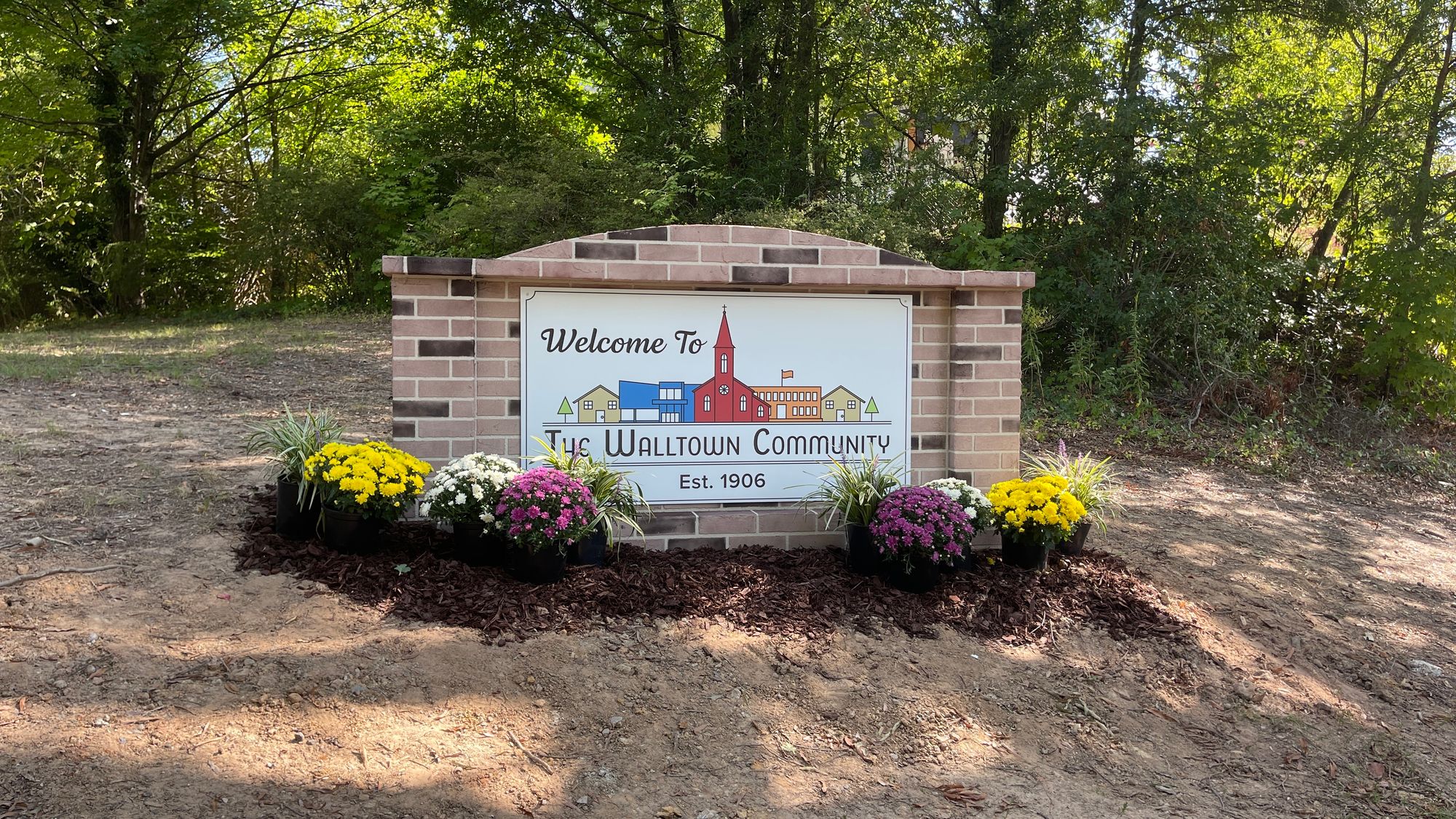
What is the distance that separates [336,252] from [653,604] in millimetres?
13212

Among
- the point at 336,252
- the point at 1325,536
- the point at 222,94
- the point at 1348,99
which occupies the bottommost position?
the point at 1325,536

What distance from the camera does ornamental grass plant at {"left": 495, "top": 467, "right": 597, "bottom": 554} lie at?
12.4ft

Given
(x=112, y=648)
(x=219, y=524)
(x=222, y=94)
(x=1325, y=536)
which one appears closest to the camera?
(x=112, y=648)

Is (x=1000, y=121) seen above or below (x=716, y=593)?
above

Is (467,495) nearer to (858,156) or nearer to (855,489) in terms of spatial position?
(855,489)

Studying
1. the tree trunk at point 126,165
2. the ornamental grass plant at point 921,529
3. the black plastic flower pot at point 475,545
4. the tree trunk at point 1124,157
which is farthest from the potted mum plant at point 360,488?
the tree trunk at point 126,165

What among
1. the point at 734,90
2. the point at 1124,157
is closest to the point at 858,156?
the point at 734,90

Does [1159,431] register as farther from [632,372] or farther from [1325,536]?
[632,372]

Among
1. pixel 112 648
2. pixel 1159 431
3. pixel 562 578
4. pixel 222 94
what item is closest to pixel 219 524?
pixel 112 648

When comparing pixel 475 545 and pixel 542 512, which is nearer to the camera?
pixel 542 512

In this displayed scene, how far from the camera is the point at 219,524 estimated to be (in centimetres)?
417

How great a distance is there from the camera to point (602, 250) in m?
4.30

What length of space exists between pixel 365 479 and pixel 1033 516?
276 centimetres

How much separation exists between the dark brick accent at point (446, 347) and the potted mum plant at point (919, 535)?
1854 mm
